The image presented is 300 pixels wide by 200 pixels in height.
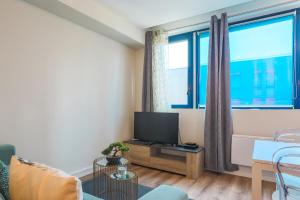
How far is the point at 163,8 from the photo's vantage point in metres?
3.12

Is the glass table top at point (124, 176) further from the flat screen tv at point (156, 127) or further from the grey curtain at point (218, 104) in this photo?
the grey curtain at point (218, 104)

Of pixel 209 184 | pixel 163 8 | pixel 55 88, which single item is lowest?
pixel 209 184

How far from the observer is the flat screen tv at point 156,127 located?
3.41 m

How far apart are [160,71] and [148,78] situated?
28 centimetres

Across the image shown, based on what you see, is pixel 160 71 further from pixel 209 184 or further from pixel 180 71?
pixel 209 184

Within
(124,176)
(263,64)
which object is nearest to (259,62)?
(263,64)

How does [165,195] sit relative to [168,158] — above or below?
above

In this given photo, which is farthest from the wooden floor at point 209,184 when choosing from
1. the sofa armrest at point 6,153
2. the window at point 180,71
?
the sofa armrest at point 6,153

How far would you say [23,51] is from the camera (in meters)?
2.44

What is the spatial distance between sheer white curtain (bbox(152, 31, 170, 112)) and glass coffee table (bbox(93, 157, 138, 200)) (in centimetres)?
174

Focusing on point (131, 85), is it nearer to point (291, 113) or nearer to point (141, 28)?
point (141, 28)

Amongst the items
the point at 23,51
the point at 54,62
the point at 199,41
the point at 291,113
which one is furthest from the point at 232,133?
the point at 23,51

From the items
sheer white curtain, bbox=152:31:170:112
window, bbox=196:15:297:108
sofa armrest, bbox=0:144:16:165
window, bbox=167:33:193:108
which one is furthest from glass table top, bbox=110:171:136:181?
window, bbox=196:15:297:108

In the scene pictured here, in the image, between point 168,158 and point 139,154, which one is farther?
point 139,154
